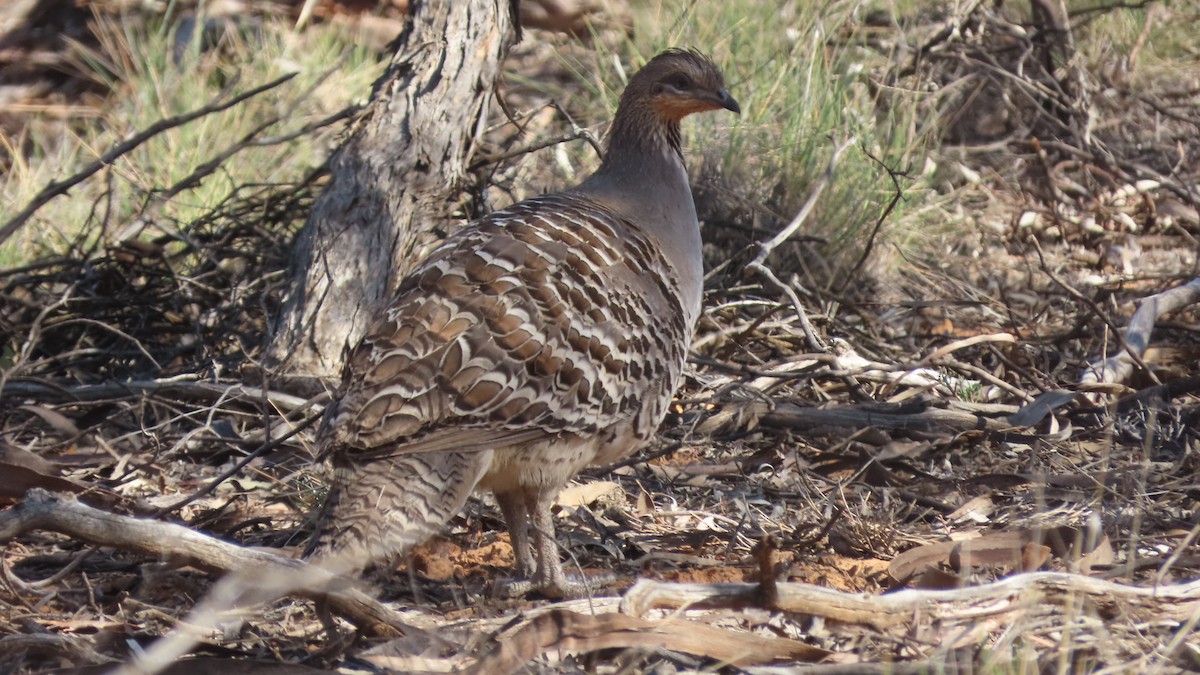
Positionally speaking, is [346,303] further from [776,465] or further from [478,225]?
[776,465]

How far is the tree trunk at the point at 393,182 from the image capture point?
5.22 meters

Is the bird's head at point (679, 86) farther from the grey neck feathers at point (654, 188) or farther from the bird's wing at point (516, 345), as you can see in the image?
the bird's wing at point (516, 345)

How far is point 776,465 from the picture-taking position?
5086 mm

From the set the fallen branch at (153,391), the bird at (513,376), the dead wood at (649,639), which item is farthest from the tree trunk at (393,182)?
the dead wood at (649,639)

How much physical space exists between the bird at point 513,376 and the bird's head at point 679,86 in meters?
0.62

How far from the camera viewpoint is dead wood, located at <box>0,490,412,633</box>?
2920mm

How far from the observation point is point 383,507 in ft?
11.2

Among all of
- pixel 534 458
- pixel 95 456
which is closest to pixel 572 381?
pixel 534 458

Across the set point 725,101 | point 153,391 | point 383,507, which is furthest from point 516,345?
point 153,391

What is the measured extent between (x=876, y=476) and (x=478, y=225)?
5.97 ft

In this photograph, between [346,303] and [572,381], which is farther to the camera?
[346,303]

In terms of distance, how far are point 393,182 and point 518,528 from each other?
1859 mm

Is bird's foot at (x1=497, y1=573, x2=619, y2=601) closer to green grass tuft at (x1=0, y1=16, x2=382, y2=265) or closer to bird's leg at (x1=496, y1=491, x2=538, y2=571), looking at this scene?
bird's leg at (x1=496, y1=491, x2=538, y2=571)

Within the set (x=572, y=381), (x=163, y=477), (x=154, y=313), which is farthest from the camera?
(x=154, y=313)
